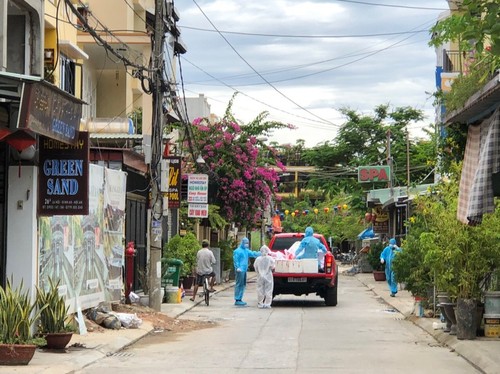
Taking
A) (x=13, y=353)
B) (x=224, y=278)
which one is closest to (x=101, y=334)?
(x=13, y=353)

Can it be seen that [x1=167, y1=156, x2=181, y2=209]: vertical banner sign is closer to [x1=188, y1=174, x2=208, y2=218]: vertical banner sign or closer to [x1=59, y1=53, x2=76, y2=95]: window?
[x1=188, y1=174, x2=208, y2=218]: vertical banner sign

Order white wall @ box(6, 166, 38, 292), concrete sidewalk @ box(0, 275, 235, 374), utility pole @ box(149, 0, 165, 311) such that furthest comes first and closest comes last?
utility pole @ box(149, 0, 165, 311), white wall @ box(6, 166, 38, 292), concrete sidewalk @ box(0, 275, 235, 374)

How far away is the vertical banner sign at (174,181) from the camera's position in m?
28.1

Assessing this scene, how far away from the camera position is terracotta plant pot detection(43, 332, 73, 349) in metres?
14.8

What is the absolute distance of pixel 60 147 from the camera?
620 inches

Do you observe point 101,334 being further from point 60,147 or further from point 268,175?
point 268,175

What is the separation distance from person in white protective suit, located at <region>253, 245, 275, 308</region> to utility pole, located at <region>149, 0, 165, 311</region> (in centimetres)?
376

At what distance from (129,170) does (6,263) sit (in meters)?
11.4

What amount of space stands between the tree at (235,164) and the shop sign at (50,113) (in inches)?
992

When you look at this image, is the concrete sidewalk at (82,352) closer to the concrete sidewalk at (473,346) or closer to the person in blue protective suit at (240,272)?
the concrete sidewalk at (473,346)

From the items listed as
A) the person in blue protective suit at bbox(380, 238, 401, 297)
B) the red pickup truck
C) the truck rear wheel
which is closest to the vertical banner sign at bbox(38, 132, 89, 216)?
the red pickup truck

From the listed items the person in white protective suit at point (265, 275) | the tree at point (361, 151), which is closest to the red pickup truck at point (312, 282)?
the person in white protective suit at point (265, 275)

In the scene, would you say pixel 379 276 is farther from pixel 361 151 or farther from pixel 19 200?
pixel 19 200

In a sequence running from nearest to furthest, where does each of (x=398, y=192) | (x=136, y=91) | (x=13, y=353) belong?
(x=13, y=353)
(x=136, y=91)
(x=398, y=192)
